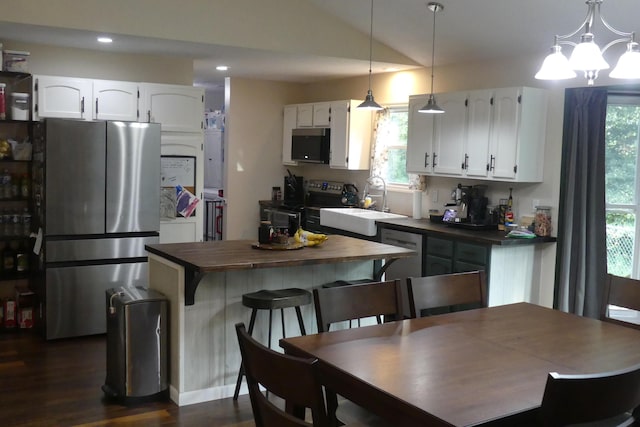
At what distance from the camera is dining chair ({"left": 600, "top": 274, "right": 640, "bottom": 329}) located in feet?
9.89

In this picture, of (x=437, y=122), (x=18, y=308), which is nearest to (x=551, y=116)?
(x=437, y=122)

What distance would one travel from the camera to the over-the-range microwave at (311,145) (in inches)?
271

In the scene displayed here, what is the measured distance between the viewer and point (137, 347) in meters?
3.69

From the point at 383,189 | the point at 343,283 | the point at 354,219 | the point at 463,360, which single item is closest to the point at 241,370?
the point at 343,283

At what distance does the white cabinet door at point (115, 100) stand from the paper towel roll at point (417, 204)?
8.65ft

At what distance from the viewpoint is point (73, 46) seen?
546 centimetres

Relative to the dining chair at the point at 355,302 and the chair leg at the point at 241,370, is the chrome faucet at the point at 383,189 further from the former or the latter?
the dining chair at the point at 355,302

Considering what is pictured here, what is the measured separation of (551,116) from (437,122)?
0.98 meters

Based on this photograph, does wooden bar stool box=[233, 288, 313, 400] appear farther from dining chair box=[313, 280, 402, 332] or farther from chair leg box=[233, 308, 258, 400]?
dining chair box=[313, 280, 402, 332]

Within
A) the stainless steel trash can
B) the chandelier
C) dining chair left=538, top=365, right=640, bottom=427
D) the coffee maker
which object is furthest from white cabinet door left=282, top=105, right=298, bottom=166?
dining chair left=538, top=365, right=640, bottom=427

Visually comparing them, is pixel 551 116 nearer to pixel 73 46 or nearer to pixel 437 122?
pixel 437 122

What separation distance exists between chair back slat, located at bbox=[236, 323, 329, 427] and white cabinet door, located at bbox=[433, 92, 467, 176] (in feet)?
12.1

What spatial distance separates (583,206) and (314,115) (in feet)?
10.8

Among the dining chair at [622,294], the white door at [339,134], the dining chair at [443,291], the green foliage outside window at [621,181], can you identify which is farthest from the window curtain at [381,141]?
the dining chair at [622,294]
